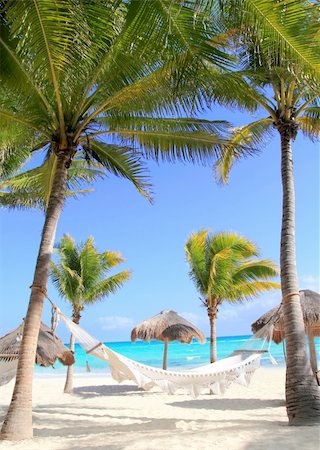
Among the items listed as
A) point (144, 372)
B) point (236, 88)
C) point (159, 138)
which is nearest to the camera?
point (236, 88)

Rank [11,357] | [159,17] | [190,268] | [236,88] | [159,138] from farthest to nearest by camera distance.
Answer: [190,268] < [11,357] < [159,138] < [236,88] < [159,17]

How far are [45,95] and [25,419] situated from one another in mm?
3358

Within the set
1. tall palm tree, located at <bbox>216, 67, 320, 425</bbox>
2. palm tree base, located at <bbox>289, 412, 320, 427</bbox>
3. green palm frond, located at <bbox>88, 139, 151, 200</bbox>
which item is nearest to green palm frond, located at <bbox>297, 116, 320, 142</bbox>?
tall palm tree, located at <bbox>216, 67, 320, 425</bbox>

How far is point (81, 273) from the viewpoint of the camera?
10.3 meters

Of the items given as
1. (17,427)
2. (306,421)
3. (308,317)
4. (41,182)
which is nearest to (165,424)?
(306,421)

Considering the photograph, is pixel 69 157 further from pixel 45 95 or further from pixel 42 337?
pixel 42 337

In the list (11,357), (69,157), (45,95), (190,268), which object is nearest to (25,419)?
(11,357)

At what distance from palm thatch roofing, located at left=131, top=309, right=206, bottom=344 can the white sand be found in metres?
1.46

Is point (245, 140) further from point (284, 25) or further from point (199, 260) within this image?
point (199, 260)

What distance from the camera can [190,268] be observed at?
10195mm

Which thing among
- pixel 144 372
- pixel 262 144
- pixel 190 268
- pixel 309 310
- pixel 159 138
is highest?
pixel 262 144

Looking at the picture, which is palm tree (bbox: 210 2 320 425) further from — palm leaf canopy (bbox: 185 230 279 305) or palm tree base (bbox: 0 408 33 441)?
palm leaf canopy (bbox: 185 230 279 305)

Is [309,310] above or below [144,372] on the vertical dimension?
above

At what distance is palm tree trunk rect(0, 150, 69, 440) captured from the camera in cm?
392
